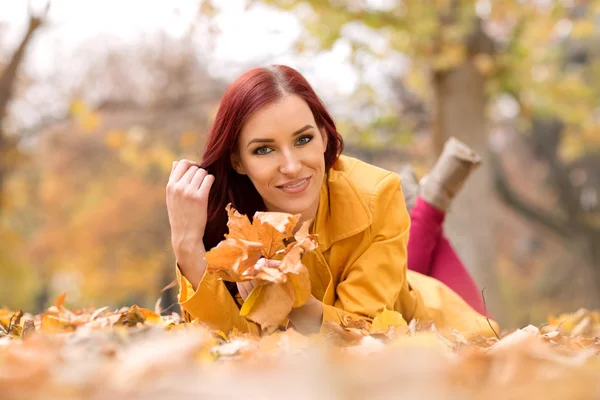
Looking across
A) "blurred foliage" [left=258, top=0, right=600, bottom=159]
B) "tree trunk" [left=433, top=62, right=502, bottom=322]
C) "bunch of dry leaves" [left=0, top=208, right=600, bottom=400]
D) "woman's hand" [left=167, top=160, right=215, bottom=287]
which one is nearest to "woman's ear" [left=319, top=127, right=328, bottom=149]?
"woman's hand" [left=167, top=160, right=215, bottom=287]

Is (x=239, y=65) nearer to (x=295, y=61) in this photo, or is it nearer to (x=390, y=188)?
(x=295, y=61)

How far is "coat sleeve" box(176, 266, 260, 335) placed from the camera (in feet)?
6.33

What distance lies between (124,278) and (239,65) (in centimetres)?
864

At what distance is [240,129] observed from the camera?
6.88ft

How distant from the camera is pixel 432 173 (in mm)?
3496

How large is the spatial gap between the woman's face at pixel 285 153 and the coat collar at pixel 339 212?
0.15 metres

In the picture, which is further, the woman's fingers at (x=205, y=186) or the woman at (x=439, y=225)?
the woman at (x=439, y=225)

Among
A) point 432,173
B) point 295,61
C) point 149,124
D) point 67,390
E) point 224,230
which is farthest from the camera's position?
point 149,124

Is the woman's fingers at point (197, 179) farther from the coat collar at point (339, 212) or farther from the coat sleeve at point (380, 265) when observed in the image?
the coat sleeve at point (380, 265)

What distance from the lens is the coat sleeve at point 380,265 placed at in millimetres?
2057

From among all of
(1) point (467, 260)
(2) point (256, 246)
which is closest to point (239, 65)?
(1) point (467, 260)

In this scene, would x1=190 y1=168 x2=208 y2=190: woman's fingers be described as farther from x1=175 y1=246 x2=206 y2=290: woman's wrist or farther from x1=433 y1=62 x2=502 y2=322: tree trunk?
x1=433 y1=62 x2=502 y2=322: tree trunk

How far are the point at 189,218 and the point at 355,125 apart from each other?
20.3ft

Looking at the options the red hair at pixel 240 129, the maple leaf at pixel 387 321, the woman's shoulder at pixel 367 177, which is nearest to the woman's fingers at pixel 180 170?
the red hair at pixel 240 129
